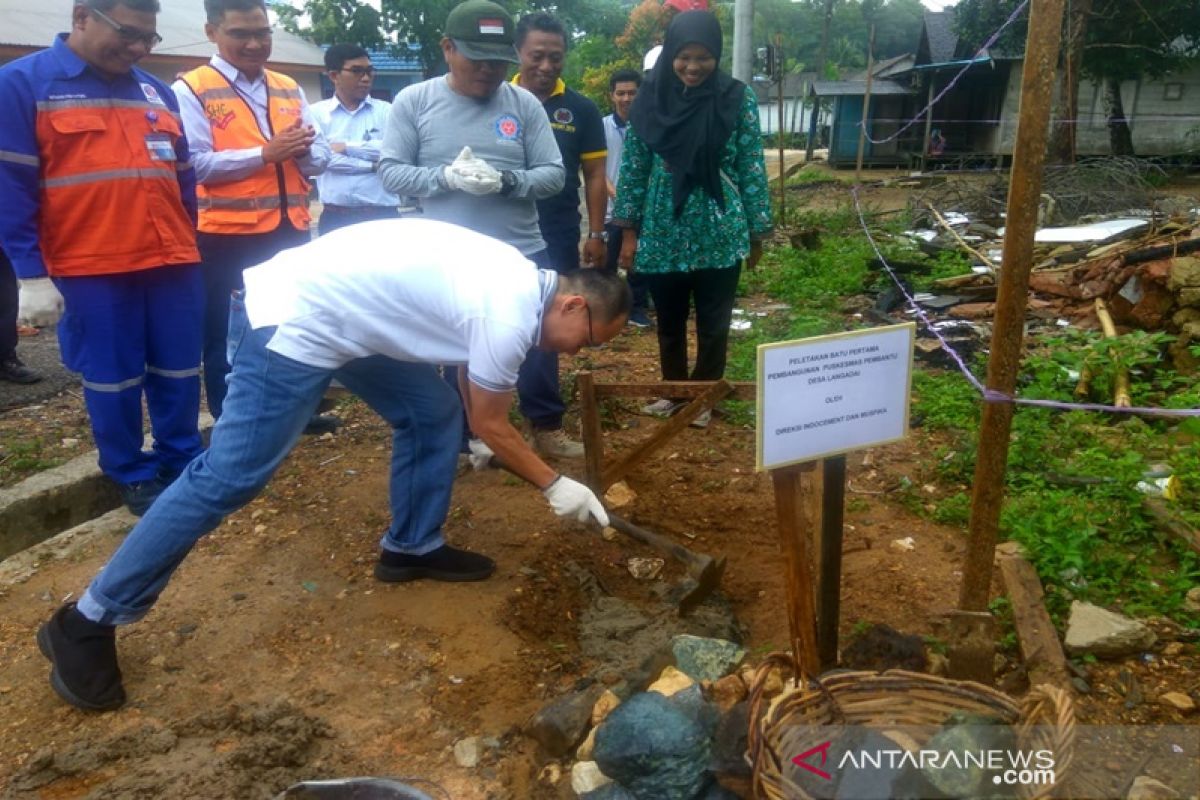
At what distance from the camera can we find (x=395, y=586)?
3.03 metres

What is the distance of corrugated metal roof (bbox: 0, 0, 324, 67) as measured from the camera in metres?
13.8

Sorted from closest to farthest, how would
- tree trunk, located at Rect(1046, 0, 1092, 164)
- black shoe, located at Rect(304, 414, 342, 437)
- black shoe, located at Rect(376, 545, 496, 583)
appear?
black shoe, located at Rect(376, 545, 496, 583), black shoe, located at Rect(304, 414, 342, 437), tree trunk, located at Rect(1046, 0, 1092, 164)

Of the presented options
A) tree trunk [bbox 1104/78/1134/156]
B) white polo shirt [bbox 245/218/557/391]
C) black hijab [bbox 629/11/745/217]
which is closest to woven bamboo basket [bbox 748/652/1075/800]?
white polo shirt [bbox 245/218/557/391]

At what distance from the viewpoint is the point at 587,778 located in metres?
2.07

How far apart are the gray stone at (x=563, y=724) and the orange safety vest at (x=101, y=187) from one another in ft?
7.49

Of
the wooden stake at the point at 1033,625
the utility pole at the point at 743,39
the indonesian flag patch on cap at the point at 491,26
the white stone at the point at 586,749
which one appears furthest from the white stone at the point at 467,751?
the utility pole at the point at 743,39

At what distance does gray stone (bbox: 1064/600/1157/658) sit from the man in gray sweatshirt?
2402mm

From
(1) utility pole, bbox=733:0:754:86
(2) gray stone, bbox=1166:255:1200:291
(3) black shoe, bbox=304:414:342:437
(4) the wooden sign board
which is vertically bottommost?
(3) black shoe, bbox=304:414:342:437

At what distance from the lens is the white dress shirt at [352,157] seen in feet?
16.6

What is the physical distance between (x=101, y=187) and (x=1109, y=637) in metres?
3.55

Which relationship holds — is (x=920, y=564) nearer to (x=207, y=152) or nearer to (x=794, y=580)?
(x=794, y=580)

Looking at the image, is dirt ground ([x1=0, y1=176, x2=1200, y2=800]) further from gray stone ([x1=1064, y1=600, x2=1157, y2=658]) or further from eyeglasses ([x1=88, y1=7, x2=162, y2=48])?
eyeglasses ([x1=88, y1=7, x2=162, y2=48])

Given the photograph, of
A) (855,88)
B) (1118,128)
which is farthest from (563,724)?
(855,88)

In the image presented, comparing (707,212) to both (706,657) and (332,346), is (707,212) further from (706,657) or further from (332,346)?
(706,657)
